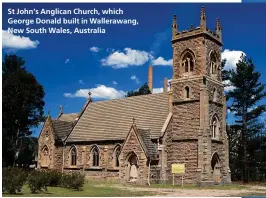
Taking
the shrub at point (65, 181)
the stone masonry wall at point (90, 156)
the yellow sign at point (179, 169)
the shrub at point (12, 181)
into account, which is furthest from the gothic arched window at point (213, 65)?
the shrub at point (12, 181)

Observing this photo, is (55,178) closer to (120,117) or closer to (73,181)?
(73,181)

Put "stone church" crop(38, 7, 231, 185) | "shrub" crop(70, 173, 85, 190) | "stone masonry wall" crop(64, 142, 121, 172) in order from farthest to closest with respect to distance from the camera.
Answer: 1. "stone masonry wall" crop(64, 142, 121, 172)
2. "stone church" crop(38, 7, 231, 185)
3. "shrub" crop(70, 173, 85, 190)

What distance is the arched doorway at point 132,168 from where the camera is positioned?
109 ft

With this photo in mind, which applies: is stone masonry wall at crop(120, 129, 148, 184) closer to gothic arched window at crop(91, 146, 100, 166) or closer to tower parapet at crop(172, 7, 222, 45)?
gothic arched window at crop(91, 146, 100, 166)

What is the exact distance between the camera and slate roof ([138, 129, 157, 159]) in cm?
3261

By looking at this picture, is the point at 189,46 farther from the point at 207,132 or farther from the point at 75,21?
the point at 75,21

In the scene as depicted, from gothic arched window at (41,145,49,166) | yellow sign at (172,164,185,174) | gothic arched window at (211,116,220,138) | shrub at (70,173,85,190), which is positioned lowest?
shrub at (70,173,85,190)

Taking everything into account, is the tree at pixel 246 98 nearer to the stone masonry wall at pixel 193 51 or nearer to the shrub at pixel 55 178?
the stone masonry wall at pixel 193 51

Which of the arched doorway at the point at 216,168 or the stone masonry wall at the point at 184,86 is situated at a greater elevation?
the stone masonry wall at the point at 184,86

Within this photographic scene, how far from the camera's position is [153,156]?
32750mm

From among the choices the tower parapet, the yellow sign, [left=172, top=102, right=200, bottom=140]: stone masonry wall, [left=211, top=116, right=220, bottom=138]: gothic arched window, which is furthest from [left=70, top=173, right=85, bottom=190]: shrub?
the tower parapet

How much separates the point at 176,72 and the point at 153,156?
7.32 metres

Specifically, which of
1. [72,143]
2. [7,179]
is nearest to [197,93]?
[72,143]

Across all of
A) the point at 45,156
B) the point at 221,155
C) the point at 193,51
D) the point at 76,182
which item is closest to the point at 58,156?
the point at 45,156
